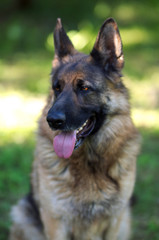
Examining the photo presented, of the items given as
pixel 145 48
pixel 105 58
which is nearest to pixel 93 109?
pixel 105 58

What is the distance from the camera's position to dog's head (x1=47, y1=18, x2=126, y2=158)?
3100mm

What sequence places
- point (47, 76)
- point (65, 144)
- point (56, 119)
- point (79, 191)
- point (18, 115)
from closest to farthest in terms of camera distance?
point (56, 119), point (65, 144), point (79, 191), point (18, 115), point (47, 76)

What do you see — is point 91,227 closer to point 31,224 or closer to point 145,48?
point 31,224

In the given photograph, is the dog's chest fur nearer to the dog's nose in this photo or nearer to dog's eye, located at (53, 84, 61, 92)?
the dog's nose

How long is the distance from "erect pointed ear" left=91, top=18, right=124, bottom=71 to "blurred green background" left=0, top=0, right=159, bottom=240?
20.8 inches

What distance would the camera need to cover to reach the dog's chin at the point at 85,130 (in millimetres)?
Result: 3170

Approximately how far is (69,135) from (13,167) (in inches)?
97.2

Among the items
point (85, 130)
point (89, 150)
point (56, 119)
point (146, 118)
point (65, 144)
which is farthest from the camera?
point (146, 118)

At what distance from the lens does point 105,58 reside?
11.0 feet

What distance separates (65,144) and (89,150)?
417mm

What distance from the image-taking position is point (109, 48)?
131 inches

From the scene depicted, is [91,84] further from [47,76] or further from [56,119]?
[47,76]

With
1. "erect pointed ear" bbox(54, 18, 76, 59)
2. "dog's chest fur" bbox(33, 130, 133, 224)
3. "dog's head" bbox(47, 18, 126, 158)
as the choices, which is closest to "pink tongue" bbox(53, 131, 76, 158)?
"dog's head" bbox(47, 18, 126, 158)

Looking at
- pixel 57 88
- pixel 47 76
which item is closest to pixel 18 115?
pixel 47 76
